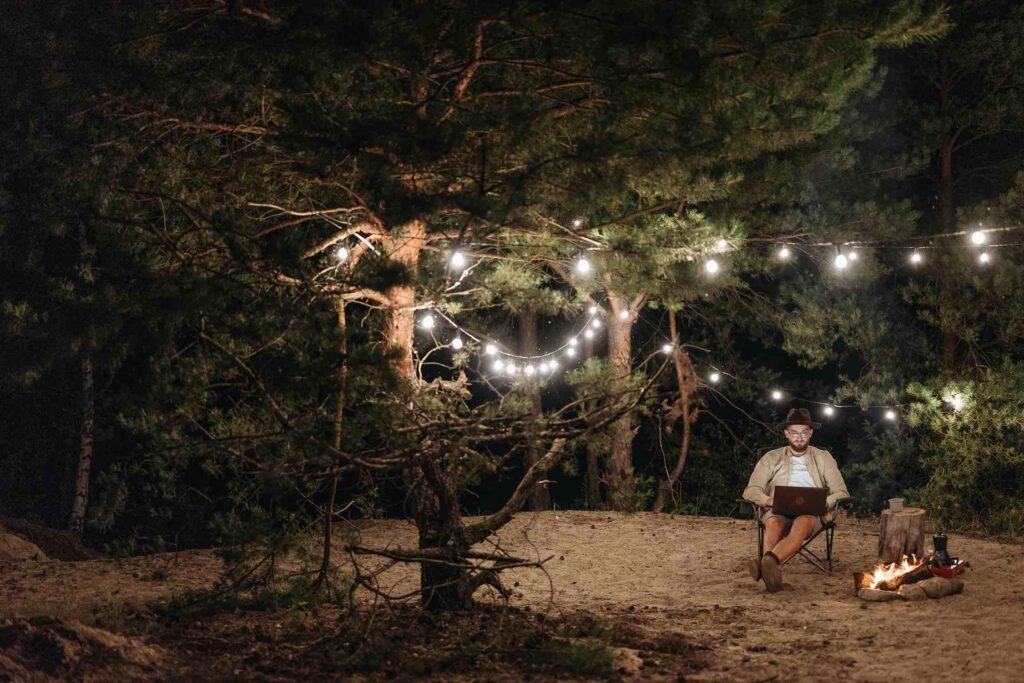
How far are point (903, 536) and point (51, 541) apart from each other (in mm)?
6512

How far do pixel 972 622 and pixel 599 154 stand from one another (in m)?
2.92

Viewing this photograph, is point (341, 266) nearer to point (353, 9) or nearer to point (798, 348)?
point (353, 9)

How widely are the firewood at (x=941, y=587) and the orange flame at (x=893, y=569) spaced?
173 millimetres

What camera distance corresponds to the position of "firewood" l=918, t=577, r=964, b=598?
227 inches

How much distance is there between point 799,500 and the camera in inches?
259

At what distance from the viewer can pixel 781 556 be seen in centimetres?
647

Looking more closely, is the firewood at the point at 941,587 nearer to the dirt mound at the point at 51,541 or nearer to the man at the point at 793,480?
the man at the point at 793,480

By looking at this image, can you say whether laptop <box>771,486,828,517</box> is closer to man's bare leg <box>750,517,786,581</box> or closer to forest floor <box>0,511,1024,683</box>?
man's bare leg <box>750,517,786,581</box>

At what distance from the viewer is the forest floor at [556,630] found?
4199 mm

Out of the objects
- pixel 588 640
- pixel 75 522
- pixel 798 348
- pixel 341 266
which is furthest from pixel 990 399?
pixel 75 522

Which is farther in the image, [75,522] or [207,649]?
[75,522]

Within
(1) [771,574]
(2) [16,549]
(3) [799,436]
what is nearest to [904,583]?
(1) [771,574]

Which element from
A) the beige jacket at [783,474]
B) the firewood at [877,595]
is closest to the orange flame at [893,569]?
the firewood at [877,595]

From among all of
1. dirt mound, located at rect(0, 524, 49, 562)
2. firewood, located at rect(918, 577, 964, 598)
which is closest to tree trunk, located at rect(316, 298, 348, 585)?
firewood, located at rect(918, 577, 964, 598)
